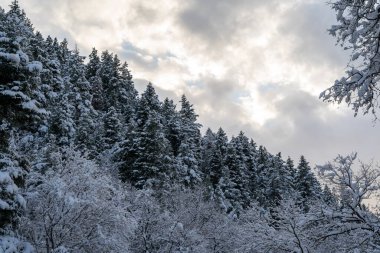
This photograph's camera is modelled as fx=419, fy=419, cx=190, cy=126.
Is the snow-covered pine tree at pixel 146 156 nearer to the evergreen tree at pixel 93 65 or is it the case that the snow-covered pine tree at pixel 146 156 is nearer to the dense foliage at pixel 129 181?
the dense foliage at pixel 129 181

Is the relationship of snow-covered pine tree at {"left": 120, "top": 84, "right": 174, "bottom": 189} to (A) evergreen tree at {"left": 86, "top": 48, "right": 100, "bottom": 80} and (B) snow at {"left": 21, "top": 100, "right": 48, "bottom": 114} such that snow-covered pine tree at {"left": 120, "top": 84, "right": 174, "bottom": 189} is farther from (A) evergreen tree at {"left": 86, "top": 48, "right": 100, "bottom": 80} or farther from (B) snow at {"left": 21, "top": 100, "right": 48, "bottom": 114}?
(A) evergreen tree at {"left": 86, "top": 48, "right": 100, "bottom": 80}

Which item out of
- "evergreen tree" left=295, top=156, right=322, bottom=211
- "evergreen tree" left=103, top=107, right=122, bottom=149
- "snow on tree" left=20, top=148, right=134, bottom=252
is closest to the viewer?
"snow on tree" left=20, top=148, right=134, bottom=252

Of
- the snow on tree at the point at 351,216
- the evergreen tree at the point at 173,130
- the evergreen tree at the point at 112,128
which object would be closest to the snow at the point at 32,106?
the snow on tree at the point at 351,216

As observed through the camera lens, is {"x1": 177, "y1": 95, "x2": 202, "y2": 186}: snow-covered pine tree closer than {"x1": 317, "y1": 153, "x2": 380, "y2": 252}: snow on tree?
No

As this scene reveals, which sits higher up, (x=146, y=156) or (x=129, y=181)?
(x=146, y=156)

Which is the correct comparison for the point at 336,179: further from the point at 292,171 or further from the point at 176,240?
the point at 292,171

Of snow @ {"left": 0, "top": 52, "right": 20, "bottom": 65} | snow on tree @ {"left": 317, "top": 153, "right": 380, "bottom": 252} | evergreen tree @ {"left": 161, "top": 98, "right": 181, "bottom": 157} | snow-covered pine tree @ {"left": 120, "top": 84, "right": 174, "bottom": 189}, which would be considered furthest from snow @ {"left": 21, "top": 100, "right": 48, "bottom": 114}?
evergreen tree @ {"left": 161, "top": 98, "right": 181, "bottom": 157}

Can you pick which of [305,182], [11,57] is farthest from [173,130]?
[11,57]

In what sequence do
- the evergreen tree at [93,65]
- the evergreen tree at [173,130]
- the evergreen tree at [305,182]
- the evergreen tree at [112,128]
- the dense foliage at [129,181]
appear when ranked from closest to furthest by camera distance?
the dense foliage at [129,181] → the evergreen tree at [112,128] → the evergreen tree at [173,130] → the evergreen tree at [305,182] → the evergreen tree at [93,65]

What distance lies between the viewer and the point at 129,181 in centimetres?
4066

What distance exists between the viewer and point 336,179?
10.6 metres

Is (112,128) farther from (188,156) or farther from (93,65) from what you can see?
(93,65)

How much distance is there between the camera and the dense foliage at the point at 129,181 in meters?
14.9

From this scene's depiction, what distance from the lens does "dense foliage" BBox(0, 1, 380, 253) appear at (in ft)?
48.7
